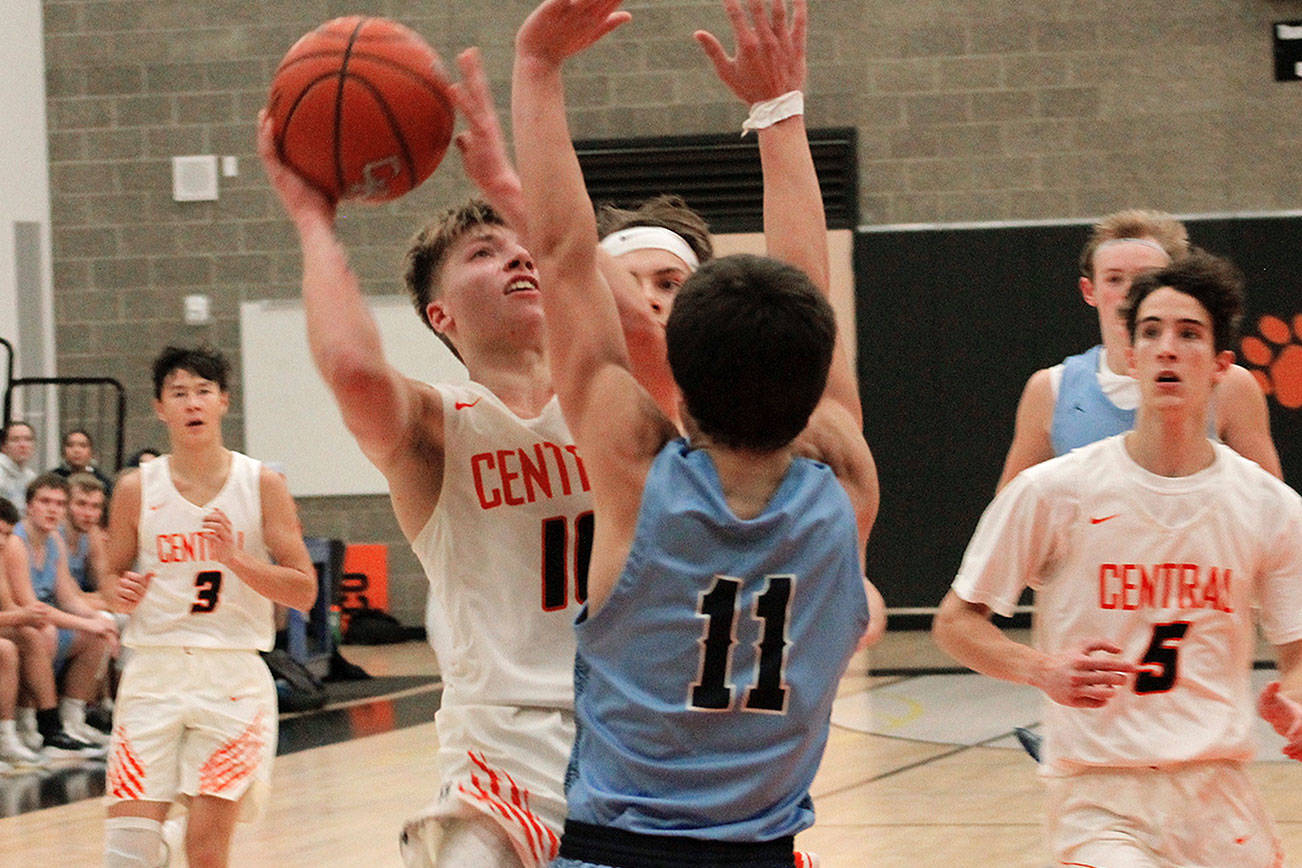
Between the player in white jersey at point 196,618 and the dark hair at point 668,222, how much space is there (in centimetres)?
192

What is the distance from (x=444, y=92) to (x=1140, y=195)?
33.1 ft

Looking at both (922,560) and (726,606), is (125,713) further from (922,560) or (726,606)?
(922,560)

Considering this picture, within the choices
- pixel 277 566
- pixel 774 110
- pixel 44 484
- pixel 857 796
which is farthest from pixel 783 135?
pixel 44 484

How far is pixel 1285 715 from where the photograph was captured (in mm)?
2863

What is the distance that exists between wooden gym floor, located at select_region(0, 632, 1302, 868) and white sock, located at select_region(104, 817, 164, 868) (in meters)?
1.33

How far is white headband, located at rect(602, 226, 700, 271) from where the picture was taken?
2932 mm

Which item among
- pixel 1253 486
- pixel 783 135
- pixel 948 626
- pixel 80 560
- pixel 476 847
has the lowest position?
pixel 80 560

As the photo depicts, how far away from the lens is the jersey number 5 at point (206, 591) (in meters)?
5.23

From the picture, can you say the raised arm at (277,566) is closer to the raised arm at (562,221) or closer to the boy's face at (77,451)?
the raised arm at (562,221)

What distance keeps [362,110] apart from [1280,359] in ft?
30.6

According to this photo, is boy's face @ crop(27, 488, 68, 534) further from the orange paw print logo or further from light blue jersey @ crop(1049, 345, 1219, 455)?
the orange paw print logo

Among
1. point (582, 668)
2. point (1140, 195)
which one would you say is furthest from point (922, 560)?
point (582, 668)

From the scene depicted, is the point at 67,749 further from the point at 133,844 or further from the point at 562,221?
the point at 562,221

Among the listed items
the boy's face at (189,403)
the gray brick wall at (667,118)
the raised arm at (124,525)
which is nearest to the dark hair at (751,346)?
the boy's face at (189,403)
